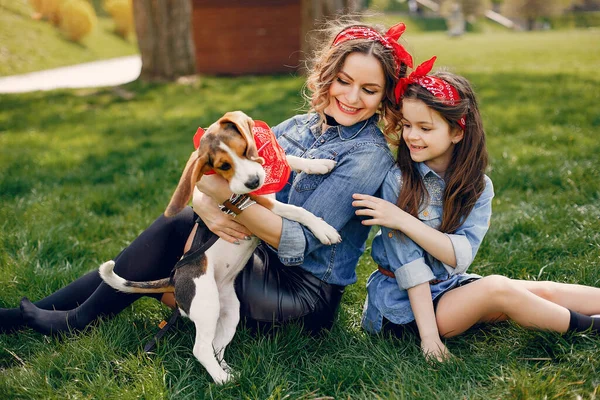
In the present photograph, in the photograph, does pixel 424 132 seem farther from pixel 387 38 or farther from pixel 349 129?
pixel 387 38

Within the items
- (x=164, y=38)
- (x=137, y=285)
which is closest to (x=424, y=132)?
(x=137, y=285)

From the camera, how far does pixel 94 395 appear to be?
7.43 ft

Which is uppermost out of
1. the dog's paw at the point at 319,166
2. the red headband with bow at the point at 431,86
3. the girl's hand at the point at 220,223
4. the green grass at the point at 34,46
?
the red headband with bow at the point at 431,86

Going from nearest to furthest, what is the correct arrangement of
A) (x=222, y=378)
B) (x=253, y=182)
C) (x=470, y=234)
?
(x=253, y=182) < (x=222, y=378) < (x=470, y=234)

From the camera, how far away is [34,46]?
57.5 feet

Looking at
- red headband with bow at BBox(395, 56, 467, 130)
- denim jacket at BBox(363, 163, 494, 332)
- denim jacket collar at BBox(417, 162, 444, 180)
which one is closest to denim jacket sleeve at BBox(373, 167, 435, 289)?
denim jacket at BBox(363, 163, 494, 332)

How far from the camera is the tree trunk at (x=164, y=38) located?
32.6ft

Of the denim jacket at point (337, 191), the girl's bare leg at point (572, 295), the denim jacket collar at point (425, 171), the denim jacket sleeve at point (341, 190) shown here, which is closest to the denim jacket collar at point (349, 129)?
the denim jacket at point (337, 191)

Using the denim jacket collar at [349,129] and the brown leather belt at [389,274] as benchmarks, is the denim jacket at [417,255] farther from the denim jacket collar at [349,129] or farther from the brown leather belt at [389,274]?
the denim jacket collar at [349,129]

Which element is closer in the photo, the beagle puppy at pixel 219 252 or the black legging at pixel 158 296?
the beagle puppy at pixel 219 252

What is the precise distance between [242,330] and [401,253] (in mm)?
839

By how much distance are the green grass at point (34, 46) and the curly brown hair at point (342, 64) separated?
47.8 ft

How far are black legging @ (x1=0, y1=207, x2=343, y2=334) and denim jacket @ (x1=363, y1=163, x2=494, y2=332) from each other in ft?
0.76

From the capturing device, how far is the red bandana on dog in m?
2.36
